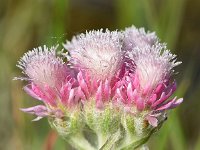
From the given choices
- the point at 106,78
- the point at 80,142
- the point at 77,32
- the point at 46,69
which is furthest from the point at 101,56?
the point at 77,32

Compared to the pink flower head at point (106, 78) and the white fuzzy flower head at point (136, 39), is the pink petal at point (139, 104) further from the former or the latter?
the white fuzzy flower head at point (136, 39)

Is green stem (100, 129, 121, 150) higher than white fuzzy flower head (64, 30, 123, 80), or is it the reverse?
white fuzzy flower head (64, 30, 123, 80)

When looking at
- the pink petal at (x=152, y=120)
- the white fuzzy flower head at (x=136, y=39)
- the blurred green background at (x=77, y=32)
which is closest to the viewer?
the pink petal at (x=152, y=120)

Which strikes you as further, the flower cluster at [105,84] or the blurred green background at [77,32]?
the blurred green background at [77,32]

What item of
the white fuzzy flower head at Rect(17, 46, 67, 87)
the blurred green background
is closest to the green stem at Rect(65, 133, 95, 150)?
the white fuzzy flower head at Rect(17, 46, 67, 87)

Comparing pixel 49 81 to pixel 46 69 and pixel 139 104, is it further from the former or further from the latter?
pixel 139 104

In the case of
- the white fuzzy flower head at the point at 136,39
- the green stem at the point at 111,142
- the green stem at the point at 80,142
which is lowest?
the green stem at the point at 111,142

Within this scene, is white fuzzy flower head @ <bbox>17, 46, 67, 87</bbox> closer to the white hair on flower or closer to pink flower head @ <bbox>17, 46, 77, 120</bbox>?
pink flower head @ <bbox>17, 46, 77, 120</bbox>

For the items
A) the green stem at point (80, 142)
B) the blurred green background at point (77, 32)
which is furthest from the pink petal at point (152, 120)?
the blurred green background at point (77, 32)
